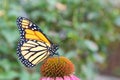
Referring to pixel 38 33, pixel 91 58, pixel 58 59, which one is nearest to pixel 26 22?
pixel 38 33

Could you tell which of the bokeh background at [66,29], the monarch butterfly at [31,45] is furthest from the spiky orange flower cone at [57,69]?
the bokeh background at [66,29]

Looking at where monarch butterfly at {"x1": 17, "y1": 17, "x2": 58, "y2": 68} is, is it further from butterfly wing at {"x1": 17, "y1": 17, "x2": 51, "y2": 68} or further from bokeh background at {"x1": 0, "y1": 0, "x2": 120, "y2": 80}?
bokeh background at {"x1": 0, "y1": 0, "x2": 120, "y2": 80}

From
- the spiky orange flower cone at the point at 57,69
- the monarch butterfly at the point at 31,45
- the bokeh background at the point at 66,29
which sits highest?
the bokeh background at the point at 66,29

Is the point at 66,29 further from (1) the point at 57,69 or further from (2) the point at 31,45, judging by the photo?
(1) the point at 57,69

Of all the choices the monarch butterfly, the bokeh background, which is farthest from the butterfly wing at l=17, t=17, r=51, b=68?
the bokeh background

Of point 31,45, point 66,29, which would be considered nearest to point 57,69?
point 31,45

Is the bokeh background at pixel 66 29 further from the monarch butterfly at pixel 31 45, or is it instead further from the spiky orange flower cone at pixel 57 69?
the spiky orange flower cone at pixel 57 69
